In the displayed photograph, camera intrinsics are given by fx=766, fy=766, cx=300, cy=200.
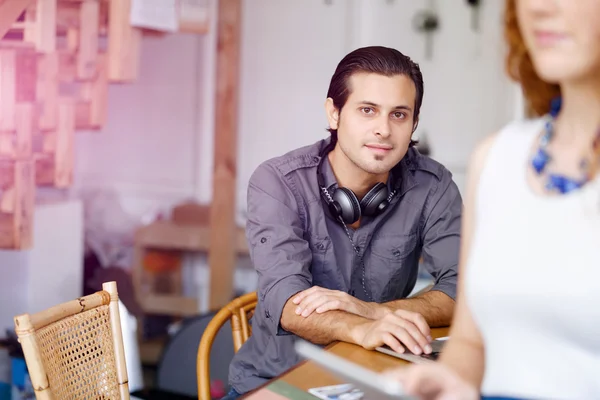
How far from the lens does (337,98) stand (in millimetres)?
1830

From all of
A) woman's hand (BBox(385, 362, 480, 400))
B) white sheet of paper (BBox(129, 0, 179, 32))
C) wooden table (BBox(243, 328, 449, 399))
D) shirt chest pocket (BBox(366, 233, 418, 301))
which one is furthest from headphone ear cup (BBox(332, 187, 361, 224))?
white sheet of paper (BBox(129, 0, 179, 32))

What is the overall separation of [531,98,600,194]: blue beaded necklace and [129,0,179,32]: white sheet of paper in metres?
2.03

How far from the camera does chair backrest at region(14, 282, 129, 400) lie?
123 cm

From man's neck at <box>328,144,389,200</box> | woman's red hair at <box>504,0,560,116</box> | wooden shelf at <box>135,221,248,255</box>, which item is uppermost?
woman's red hair at <box>504,0,560,116</box>

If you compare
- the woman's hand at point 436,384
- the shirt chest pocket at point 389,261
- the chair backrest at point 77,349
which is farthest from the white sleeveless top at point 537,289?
the shirt chest pocket at point 389,261

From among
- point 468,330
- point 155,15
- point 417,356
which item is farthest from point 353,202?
point 155,15

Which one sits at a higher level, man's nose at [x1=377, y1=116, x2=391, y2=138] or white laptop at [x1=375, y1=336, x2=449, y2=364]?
man's nose at [x1=377, y1=116, x2=391, y2=138]

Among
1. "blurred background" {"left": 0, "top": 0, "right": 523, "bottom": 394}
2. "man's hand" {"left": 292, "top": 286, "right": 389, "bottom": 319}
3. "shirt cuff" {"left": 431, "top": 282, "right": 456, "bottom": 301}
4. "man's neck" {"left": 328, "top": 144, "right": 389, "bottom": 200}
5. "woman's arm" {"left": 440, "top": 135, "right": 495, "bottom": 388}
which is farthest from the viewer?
"blurred background" {"left": 0, "top": 0, "right": 523, "bottom": 394}

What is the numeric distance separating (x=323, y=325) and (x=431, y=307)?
280mm

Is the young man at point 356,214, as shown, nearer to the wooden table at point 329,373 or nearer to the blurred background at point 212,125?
the wooden table at point 329,373

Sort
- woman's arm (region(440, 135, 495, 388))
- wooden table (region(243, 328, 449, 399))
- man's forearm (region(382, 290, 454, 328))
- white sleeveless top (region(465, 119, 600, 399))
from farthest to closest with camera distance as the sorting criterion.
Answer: man's forearm (region(382, 290, 454, 328))
wooden table (region(243, 328, 449, 399))
woman's arm (region(440, 135, 495, 388))
white sleeveless top (region(465, 119, 600, 399))

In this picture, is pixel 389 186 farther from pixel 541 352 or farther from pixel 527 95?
pixel 541 352

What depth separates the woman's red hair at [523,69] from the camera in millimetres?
873

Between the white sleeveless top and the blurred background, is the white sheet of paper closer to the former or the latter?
the blurred background
